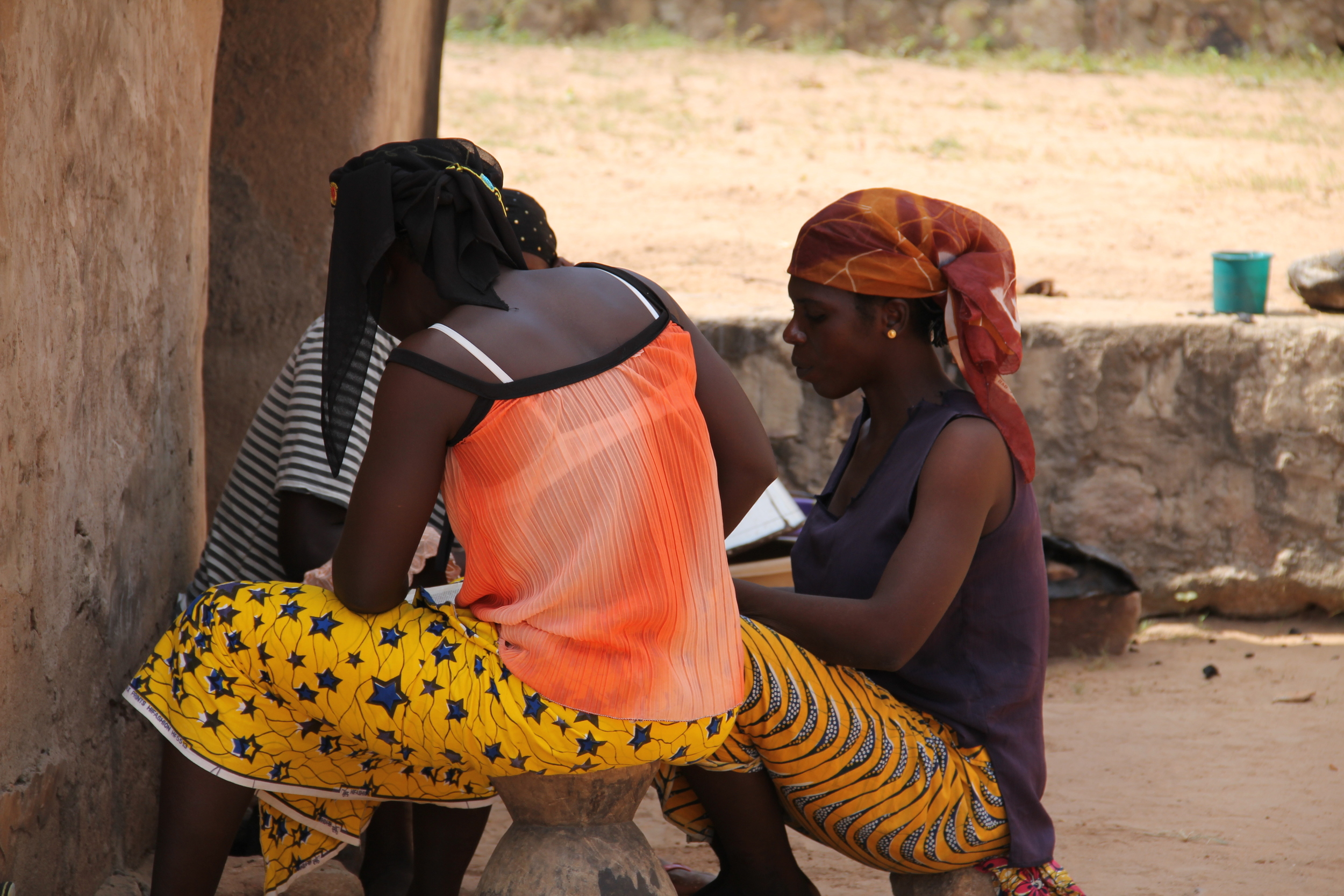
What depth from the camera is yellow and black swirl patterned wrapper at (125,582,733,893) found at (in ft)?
6.02

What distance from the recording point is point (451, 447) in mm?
1793

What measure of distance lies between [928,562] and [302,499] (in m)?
1.16

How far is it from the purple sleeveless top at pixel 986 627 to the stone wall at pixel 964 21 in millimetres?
11464

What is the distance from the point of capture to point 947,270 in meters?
2.21

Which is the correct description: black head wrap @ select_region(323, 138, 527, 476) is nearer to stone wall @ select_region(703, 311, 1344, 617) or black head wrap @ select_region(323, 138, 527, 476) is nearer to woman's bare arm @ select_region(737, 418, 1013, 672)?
woman's bare arm @ select_region(737, 418, 1013, 672)

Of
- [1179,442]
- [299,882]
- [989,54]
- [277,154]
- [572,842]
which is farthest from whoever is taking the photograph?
[989,54]

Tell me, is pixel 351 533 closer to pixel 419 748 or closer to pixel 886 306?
pixel 419 748

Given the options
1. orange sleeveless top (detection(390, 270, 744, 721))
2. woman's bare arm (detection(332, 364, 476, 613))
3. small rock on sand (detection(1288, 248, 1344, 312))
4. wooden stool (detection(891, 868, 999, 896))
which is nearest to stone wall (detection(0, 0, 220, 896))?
woman's bare arm (detection(332, 364, 476, 613))

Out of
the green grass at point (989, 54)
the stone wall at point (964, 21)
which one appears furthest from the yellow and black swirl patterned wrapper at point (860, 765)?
the stone wall at point (964, 21)

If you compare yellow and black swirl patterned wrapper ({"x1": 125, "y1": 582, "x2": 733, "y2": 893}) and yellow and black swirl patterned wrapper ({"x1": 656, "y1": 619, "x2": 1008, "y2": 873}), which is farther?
yellow and black swirl patterned wrapper ({"x1": 656, "y1": 619, "x2": 1008, "y2": 873})

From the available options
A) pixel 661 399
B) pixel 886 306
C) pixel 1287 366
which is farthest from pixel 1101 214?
pixel 661 399

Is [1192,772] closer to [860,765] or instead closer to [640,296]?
[860,765]

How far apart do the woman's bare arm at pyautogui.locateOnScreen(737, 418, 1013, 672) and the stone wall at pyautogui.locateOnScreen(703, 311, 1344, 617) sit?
2.38 meters

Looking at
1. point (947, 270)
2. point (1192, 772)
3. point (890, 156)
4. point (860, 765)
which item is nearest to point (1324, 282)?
point (1192, 772)
